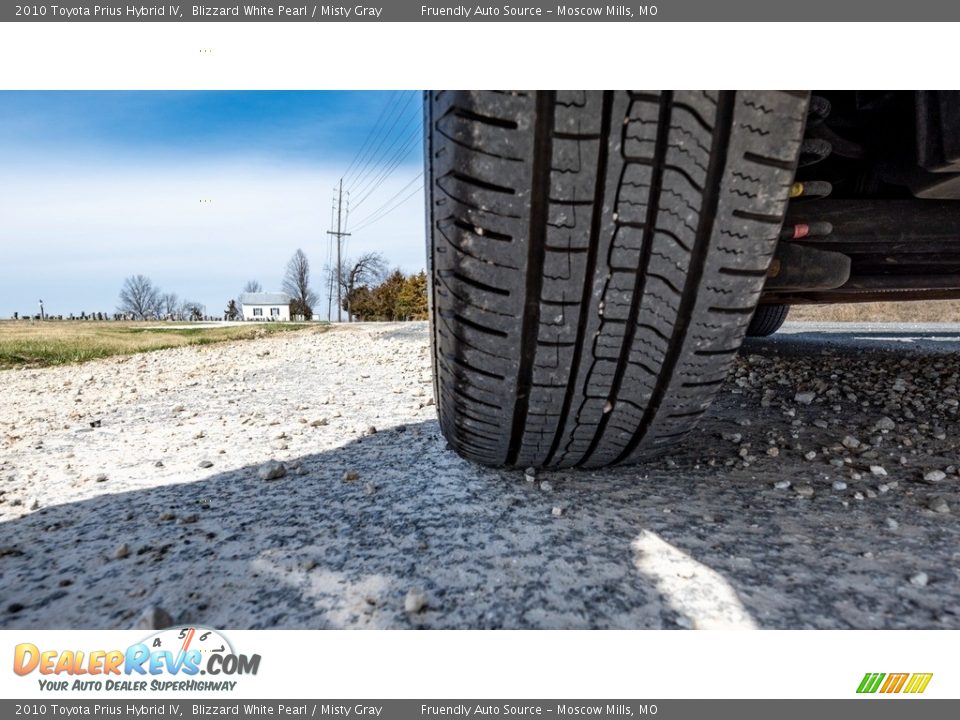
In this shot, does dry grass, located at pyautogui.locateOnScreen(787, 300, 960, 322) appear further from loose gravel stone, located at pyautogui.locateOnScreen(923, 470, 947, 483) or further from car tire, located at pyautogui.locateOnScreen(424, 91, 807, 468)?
car tire, located at pyautogui.locateOnScreen(424, 91, 807, 468)

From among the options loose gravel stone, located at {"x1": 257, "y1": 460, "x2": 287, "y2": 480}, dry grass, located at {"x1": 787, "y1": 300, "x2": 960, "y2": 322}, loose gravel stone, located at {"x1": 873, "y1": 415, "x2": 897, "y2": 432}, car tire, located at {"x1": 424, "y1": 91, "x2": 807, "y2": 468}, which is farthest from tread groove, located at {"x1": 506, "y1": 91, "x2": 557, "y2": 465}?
dry grass, located at {"x1": 787, "y1": 300, "x2": 960, "y2": 322}

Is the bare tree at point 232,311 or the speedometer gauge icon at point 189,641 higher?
the speedometer gauge icon at point 189,641

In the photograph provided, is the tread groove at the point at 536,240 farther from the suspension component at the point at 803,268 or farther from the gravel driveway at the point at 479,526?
the suspension component at the point at 803,268

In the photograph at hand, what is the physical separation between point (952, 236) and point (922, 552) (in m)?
0.95

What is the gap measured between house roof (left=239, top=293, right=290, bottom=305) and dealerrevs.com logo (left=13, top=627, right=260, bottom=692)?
46.3 metres

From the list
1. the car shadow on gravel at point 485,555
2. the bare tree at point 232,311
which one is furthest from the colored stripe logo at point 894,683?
the bare tree at point 232,311

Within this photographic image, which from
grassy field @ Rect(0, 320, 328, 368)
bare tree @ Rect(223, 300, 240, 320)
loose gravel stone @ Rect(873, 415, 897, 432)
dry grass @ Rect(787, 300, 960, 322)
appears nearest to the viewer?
loose gravel stone @ Rect(873, 415, 897, 432)

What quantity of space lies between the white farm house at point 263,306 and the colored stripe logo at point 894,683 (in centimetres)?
4637

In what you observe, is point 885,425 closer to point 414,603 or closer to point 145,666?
point 414,603

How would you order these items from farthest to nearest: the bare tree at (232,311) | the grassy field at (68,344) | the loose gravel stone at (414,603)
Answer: the bare tree at (232,311), the grassy field at (68,344), the loose gravel stone at (414,603)

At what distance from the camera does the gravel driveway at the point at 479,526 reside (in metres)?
0.84

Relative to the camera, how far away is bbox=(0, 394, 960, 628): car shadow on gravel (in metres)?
0.83

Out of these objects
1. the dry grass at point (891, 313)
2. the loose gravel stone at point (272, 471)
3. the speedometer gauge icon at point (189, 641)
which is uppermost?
Answer: the speedometer gauge icon at point (189, 641)

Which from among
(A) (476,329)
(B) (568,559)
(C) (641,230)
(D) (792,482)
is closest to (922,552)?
(D) (792,482)
